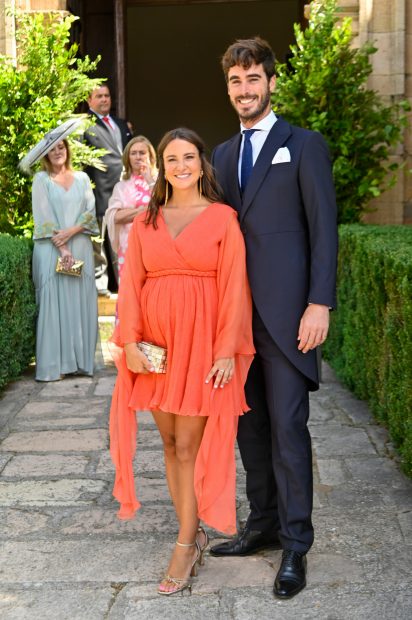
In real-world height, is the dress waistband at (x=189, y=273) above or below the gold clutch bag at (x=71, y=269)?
above

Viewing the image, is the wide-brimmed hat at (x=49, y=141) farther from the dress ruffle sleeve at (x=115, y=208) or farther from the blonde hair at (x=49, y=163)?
the dress ruffle sleeve at (x=115, y=208)

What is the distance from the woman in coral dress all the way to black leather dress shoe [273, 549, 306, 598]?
0.26m

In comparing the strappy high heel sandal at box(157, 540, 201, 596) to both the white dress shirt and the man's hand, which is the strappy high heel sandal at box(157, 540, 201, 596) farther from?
the white dress shirt

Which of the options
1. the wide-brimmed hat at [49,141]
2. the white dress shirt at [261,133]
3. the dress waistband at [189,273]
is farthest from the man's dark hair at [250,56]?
the wide-brimmed hat at [49,141]

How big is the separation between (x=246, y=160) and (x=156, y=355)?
0.82m

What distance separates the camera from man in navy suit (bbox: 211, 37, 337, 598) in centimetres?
364

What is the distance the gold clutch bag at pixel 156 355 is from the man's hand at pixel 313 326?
1.61 feet

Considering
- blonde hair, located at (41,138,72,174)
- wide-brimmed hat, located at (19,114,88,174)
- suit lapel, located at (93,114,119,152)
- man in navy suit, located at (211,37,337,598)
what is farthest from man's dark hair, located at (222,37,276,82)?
suit lapel, located at (93,114,119,152)

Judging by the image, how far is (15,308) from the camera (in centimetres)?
734

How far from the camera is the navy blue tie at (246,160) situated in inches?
150

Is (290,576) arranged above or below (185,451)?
below

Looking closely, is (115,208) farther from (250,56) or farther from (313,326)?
(313,326)

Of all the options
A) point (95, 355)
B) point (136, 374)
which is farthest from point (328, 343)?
point (136, 374)

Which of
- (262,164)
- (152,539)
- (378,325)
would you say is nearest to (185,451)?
(152,539)
